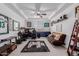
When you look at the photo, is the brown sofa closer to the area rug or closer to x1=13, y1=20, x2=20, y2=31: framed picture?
the area rug

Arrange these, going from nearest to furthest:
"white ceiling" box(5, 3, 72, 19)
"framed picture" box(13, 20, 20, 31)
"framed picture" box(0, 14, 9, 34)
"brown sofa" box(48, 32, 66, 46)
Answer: "framed picture" box(0, 14, 9, 34) < "white ceiling" box(5, 3, 72, 19) < "framed picture" box(13, 20, 20, 31) < "brown sofa" box(48, 32, 66, 46)

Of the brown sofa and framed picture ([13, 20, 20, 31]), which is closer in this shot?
framed picture ([13, 20, 20, 31])

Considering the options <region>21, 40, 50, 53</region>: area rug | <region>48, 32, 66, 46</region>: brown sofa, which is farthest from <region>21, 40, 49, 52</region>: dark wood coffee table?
<region>48, 32, 66, 46</region>: brown sofa

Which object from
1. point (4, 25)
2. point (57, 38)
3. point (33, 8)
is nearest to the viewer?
point (4, 25)

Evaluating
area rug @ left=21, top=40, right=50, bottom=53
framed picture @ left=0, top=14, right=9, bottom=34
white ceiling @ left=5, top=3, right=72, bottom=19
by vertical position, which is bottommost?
area rug @ left=21, top=40, right=50, bottom=53

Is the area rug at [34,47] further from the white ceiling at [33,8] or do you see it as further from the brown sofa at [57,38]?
the white ceiling at [33,8]

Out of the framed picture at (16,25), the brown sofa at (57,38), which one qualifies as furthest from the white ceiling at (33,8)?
the brown sofa at (57,38)

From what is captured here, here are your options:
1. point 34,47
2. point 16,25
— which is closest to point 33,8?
point 16,25

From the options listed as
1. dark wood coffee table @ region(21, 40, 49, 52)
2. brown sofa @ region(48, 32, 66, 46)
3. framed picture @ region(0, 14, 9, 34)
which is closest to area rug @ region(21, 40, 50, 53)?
dark wood coffee table @ region(21, 40, 49, 52)

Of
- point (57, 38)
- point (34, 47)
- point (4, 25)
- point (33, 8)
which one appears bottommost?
point (34, 47)

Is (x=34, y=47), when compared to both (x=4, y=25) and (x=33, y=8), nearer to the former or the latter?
(x=4, y=25)

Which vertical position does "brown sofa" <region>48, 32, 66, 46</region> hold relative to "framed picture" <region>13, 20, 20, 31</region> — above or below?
below

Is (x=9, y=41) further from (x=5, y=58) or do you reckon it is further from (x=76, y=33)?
(x=76, y=33)

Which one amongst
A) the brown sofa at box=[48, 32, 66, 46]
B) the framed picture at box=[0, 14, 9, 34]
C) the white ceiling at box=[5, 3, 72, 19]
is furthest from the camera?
the brown sofa at box=[48, 32, 66, 46]
